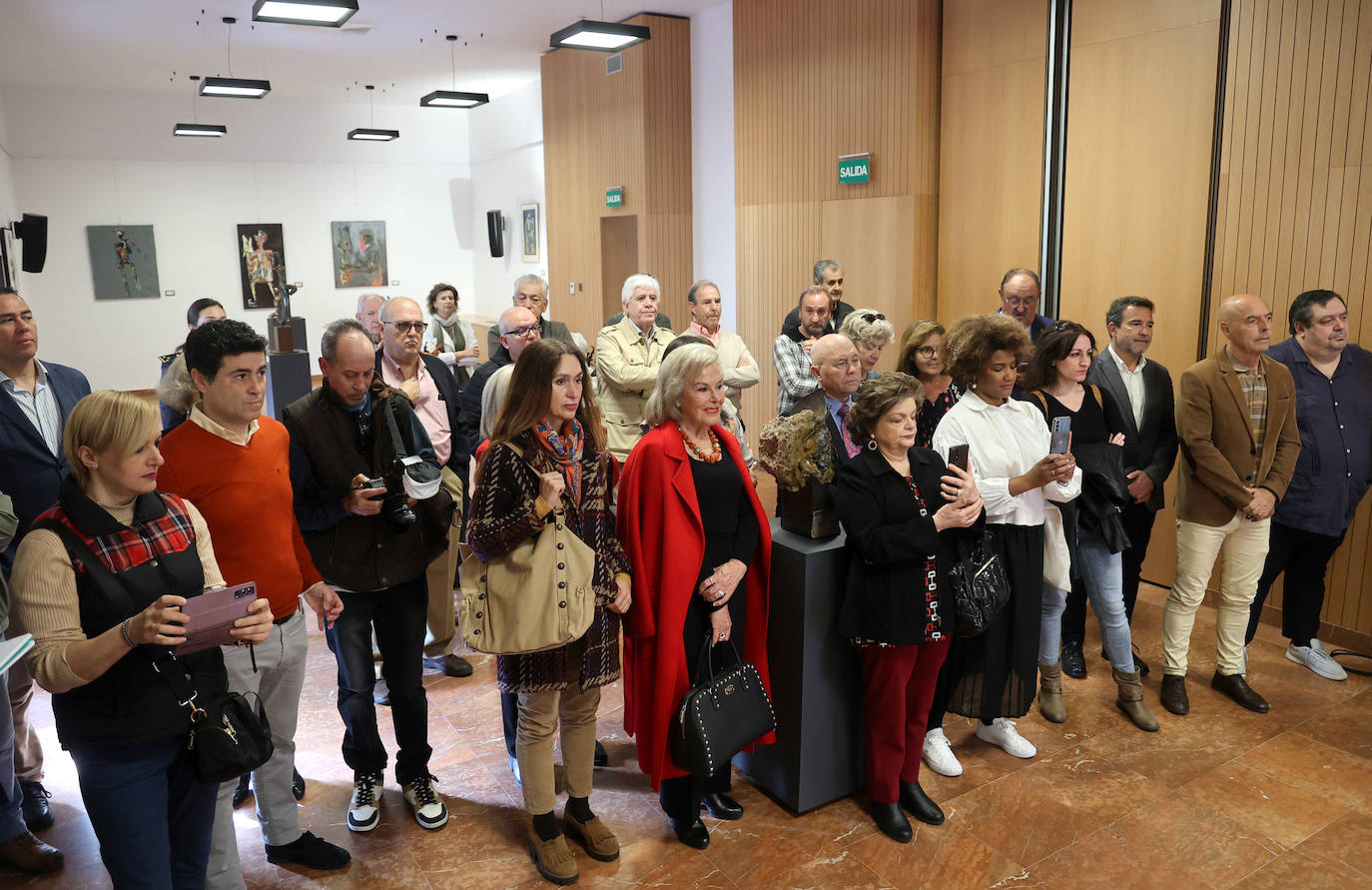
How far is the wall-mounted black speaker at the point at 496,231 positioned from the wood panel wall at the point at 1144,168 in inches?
459

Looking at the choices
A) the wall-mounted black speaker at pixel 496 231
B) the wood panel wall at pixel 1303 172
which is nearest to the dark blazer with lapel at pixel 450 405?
the wood panel wall at pixel 1303 172

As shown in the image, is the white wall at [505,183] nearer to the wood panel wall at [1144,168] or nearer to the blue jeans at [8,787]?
the wood panel wall at [1144,168]

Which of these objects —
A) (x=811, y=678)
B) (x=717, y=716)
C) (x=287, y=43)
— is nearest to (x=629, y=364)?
(x=811, y=678)

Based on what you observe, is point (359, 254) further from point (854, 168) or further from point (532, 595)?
point (532, 595)

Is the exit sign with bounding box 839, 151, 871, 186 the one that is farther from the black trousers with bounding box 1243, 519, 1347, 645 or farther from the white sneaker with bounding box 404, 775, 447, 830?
the white sneaker with bounding box 404, 775, 447, 830

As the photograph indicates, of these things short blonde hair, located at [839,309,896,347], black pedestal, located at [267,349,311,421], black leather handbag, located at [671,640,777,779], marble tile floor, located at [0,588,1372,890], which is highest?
short blonde hair, located at [839,309,896,347]

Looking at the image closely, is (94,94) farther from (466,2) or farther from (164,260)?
(466,2)

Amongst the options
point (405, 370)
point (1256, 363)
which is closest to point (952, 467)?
point (1256, 363)

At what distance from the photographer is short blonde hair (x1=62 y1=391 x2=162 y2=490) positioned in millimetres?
2252

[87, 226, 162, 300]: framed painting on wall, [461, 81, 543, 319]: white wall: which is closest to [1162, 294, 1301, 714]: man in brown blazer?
[461, 81, 543, 319]: white wall

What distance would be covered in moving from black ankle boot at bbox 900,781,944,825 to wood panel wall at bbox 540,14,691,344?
7.75 meters

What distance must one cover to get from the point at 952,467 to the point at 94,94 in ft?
54.0

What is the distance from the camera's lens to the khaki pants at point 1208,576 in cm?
448

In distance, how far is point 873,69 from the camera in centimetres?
760
